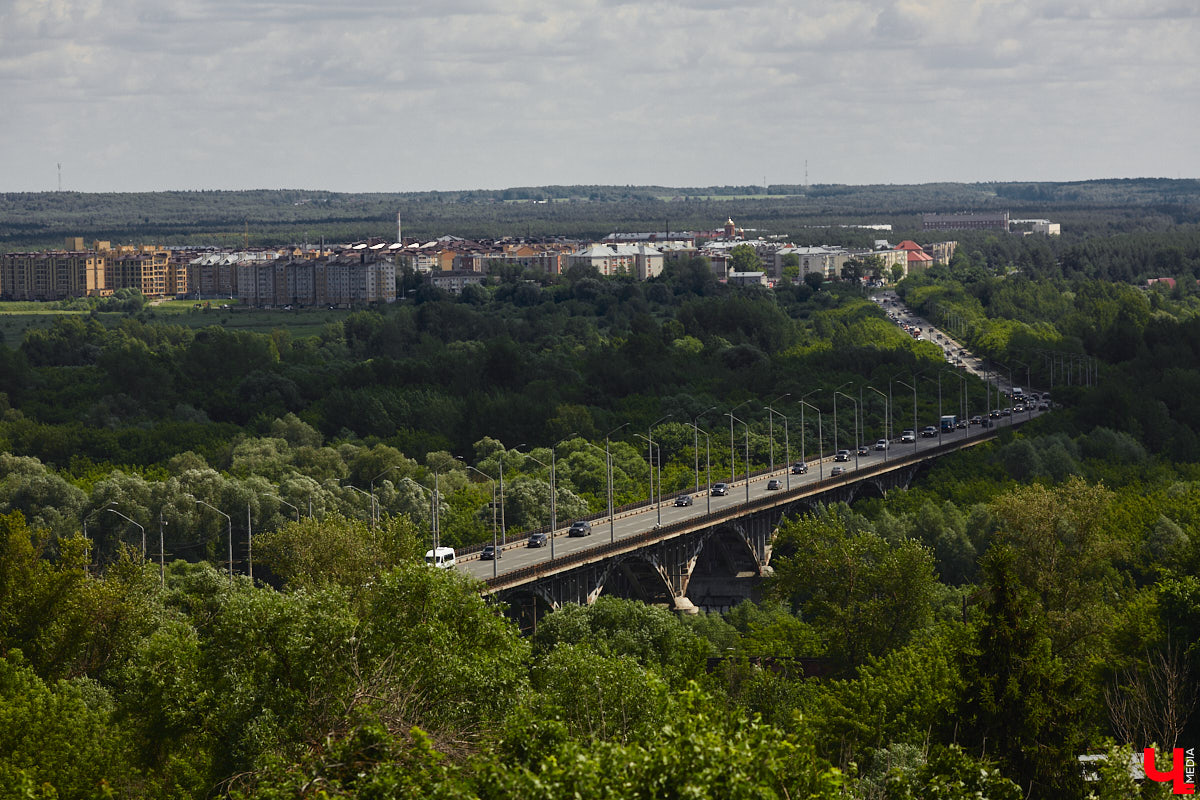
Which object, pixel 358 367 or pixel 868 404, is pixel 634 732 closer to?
pixel 868 404

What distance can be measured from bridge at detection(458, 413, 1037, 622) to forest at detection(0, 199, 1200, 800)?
3.75m

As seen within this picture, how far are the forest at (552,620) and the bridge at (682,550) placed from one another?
148 inches

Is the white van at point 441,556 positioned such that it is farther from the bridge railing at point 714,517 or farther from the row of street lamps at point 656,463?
the bridge railing at point 714,517

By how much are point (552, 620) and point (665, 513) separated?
1322 inches

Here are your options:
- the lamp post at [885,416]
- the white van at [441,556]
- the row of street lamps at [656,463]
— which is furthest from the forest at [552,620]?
the white van at [441,556]

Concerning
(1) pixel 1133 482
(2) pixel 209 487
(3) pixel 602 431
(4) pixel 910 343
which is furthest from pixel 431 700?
(4) pixel 910 343

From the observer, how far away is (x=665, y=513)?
9781 centimetres

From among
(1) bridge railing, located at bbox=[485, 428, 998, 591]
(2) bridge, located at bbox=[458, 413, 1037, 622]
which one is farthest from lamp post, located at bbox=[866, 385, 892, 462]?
(2) bridge, located at bbox=[458, 413, 1037, 622]

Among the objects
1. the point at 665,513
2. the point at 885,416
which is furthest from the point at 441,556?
the point at 885,416

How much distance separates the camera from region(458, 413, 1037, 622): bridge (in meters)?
78.7

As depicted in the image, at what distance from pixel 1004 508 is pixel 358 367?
89480 mm

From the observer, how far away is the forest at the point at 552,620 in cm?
3209

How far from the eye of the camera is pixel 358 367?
161 m

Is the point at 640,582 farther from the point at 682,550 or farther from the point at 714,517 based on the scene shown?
the point at 714,517
